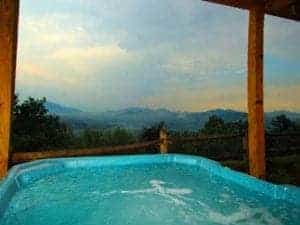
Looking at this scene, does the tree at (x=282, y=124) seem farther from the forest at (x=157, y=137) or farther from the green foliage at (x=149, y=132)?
the green foliage at (x=149, y=132)

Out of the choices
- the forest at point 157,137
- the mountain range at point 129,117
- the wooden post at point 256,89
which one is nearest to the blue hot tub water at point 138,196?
the wooden post at point 256,89

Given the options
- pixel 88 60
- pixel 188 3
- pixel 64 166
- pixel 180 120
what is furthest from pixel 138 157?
→ pixel 180 120

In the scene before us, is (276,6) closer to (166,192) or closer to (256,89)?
(256,89)

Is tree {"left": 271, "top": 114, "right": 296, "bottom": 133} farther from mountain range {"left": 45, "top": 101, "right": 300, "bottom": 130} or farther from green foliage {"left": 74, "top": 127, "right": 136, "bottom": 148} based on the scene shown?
mountain range {"left": 45, "top": 101, "right": 300, "bottom": 130}

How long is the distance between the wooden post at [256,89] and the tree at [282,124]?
19.8 feet

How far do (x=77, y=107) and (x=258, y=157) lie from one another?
16359mm

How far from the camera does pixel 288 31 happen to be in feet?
45.9

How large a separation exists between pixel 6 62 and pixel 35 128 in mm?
5574

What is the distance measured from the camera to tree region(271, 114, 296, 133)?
38.0 ft

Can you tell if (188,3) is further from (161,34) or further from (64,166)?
(64,166)

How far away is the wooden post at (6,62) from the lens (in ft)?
14.7

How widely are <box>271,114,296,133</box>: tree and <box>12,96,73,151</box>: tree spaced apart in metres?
6.29

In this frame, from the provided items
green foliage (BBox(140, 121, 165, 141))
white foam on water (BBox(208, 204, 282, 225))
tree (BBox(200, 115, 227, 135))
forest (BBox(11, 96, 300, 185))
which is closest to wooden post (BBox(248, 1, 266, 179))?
forest (BBox(11, 96, 300, 185))

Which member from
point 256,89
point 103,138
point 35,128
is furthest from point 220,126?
Result: point 256,89
